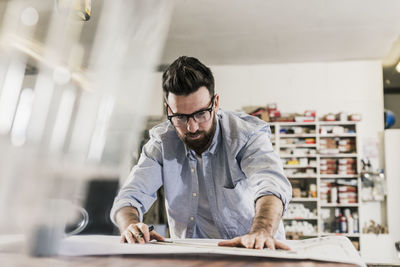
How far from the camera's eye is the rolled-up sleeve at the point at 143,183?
1.38 meters

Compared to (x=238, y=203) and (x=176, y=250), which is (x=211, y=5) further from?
(x=176, y=250)

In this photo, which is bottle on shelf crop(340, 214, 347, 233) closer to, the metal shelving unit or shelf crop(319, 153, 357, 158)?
the metal shelving unit

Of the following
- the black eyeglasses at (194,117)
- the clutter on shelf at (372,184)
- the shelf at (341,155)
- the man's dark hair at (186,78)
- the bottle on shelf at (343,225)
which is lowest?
the bottle on shelf at (343,225)

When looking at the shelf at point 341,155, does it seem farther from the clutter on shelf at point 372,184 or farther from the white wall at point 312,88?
the white wall at point 312,88

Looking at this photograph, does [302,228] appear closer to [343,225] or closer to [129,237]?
[343,225]

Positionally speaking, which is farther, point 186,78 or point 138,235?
point 186,78

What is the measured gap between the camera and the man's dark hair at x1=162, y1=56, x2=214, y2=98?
4.24ft

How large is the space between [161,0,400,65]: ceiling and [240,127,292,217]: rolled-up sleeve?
99.1 inches

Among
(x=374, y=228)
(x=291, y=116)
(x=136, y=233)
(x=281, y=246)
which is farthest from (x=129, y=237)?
(x=374, y=228)

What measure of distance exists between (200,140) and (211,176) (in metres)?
0.16

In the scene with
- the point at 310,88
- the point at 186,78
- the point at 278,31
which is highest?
the point at 278,31

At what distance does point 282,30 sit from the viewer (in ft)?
14.1

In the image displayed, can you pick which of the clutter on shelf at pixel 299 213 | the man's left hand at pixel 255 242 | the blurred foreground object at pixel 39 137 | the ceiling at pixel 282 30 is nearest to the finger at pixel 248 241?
the man's left hand at pixel 255 242

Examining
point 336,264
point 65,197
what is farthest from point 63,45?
point 336,264
